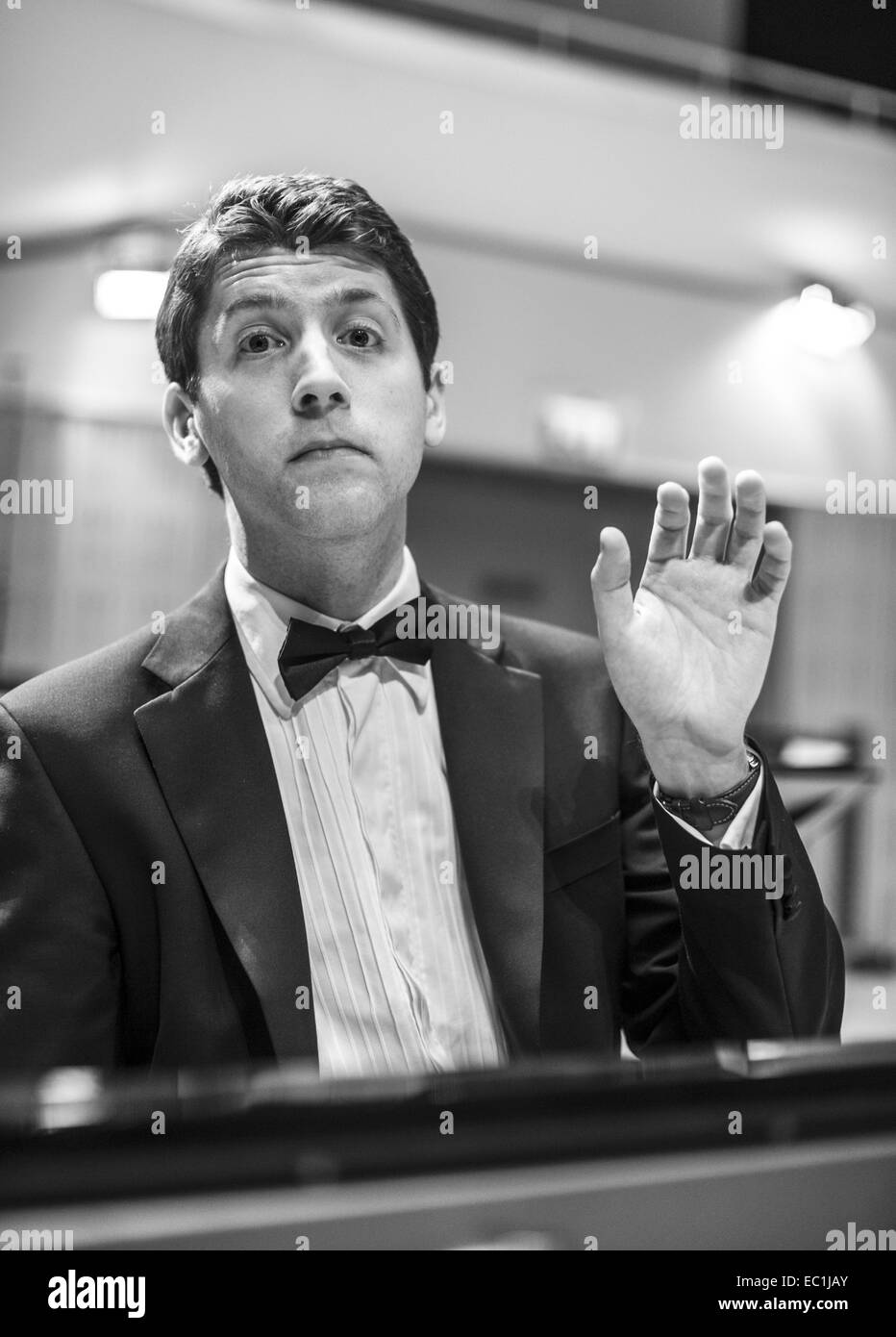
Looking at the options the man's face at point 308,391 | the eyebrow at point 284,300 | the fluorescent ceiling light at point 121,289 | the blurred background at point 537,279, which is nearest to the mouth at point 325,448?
the man's face at point 308,391

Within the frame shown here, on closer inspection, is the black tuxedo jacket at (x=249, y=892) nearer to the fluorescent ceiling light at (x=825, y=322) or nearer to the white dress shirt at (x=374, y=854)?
the white dress shirt at (x=374, y=854)

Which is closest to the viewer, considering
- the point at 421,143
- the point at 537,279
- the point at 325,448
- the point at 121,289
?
the point at 325,448

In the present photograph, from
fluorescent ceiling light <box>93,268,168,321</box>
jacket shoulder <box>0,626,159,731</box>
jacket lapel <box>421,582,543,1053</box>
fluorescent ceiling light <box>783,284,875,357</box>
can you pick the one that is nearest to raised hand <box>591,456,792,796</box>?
jacket lapel <box>421,582,543,1053</box>

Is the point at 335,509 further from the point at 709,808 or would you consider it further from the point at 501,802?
the point at 709,808

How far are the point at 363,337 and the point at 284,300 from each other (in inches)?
3.1

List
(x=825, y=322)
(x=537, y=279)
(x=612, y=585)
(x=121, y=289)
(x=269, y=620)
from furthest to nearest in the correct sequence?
(x=825, y=322)
(x=537, y=279)
(x=121, y=289)
(x=269, y=620)
(x=612, y=585)

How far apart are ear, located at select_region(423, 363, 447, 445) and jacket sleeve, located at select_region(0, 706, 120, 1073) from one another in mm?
476

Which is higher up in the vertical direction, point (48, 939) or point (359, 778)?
point (359, 778)

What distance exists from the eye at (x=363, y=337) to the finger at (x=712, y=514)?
0.31 meters

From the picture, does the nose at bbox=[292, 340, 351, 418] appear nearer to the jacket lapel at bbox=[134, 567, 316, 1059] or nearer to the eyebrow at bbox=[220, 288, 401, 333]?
the eyebrow at bbox=[220, 288, 401, 333]

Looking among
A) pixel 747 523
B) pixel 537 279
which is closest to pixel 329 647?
pixel 747 523

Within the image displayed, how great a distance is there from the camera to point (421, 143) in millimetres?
3990

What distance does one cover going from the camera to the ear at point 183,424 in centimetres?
122
